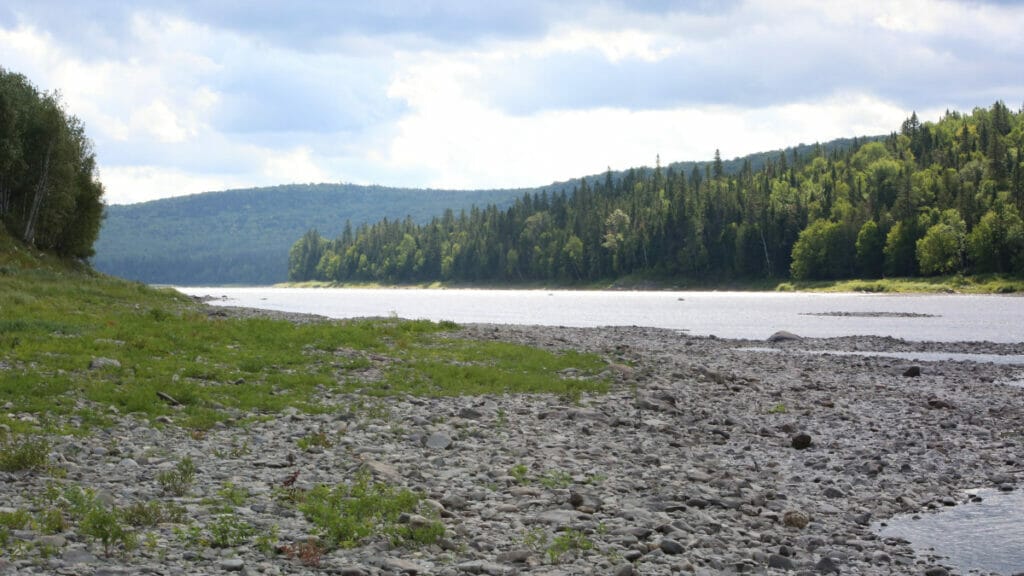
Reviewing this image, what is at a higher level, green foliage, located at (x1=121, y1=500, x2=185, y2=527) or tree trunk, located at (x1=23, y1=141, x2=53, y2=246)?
tree trunk, located at (x1=23, y1=141, x2=53, y2=246)

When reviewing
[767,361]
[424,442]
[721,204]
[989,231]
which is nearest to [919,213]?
[989,231]

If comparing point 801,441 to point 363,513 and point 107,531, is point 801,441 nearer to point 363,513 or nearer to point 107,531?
point 363,513

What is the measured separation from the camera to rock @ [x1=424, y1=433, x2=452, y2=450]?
60.5 ft

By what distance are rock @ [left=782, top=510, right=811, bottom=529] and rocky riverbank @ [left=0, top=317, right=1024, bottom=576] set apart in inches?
1.1

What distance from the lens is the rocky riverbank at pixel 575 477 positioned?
1178 cm

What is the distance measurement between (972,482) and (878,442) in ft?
12.9

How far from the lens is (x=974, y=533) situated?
15039 millimetres

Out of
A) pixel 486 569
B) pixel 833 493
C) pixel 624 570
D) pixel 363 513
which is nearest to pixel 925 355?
pixel 833 493

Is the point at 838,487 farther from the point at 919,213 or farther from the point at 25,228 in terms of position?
the point at 919,213

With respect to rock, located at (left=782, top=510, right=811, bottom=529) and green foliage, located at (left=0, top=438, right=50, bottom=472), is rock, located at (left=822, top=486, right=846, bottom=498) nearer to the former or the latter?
rock, located at (left=782, top=510, right=811, bottom=529)

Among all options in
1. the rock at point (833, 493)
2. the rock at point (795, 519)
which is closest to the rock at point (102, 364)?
the rock at point (795, 519)

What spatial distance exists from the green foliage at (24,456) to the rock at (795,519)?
39.7ft

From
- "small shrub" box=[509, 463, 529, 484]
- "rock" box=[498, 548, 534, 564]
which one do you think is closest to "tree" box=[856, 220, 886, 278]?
"small shrub" box=[509, 463, 529, 484]

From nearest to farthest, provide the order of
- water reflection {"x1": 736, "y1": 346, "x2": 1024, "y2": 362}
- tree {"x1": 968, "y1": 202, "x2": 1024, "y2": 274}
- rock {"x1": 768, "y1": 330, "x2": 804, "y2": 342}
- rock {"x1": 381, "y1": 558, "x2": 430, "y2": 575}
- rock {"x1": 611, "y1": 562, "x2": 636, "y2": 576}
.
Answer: rock {"x1": 381, "y1": 558, "x2": 430, "y2": 575} < rock {"x1": 611, "y1": 562, "x2": 636, "y2": 576} < water reflection {"x1": 736, "y1": 346, "x2": 1024, "y2": 362} < rock {"x1": 768, "y1": 330, "x2": 804, "y2": 342} < tree {"x1": 968, "y1": 202, "x2": 1024, "y2": 274}
